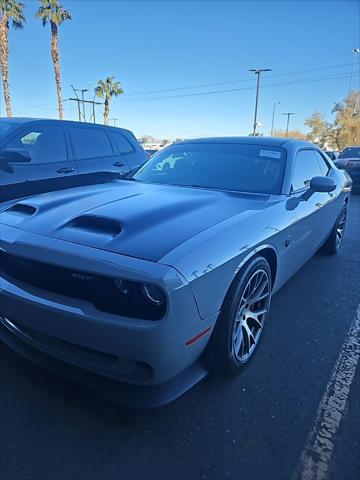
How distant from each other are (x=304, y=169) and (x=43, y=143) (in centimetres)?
313

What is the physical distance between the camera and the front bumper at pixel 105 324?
1531mm

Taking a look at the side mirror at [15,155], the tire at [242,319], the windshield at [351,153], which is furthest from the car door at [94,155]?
the windshield at [351,153]

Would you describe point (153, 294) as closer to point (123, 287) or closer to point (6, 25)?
point (123, 287)

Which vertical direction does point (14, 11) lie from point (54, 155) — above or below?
above

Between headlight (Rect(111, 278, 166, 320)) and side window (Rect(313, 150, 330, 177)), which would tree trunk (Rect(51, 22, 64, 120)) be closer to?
side window (Rect(313, 150, 330, 177))

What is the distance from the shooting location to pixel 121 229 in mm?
1871

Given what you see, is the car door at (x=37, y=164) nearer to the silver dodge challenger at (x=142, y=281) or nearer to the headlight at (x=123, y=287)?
the silver dodge challenger at (x=142, y=281)

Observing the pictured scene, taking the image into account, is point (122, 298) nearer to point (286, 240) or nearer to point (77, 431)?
point (77, 431)

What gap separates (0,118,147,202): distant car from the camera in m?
3.90

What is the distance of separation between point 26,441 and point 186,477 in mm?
817

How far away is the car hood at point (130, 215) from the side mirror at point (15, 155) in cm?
148

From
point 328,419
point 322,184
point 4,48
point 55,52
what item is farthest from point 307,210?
point 55,52

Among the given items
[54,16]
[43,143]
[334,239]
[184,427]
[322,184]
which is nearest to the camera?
[184,427]

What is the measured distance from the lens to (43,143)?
429 centimetres
